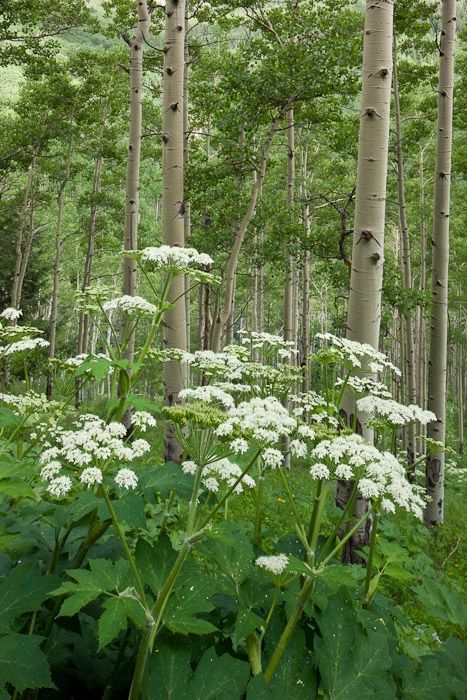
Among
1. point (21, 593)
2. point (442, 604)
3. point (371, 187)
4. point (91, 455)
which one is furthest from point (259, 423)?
point (371, 187)

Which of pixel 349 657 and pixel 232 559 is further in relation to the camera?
pixel 232 559

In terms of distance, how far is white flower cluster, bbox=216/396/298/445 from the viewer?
5.59 feet

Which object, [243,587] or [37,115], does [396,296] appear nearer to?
[243,587]

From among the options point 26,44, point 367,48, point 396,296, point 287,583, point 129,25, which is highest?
point 129,25

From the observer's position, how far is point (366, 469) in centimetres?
188

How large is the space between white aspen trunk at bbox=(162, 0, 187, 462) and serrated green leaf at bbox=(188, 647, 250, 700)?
4089 mm

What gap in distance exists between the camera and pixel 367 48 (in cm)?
414

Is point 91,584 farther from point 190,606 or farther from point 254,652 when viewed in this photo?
point 254,652

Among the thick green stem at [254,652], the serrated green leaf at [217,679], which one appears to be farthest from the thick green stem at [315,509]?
the serrated green leaf at [217,679]

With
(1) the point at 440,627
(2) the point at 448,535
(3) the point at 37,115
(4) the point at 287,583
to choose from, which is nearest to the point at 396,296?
(2) the point at 448,535

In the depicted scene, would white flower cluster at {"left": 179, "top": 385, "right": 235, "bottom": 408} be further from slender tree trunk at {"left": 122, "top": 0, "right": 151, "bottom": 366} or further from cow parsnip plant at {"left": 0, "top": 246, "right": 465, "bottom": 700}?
slender tree trunk at {"left": 122, "top": 0, "right": 151, "bottom": 366}

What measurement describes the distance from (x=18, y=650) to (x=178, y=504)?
2772mm

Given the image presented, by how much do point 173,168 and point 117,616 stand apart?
545 centimetres

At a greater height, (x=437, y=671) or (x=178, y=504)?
(x=437, y=671)
